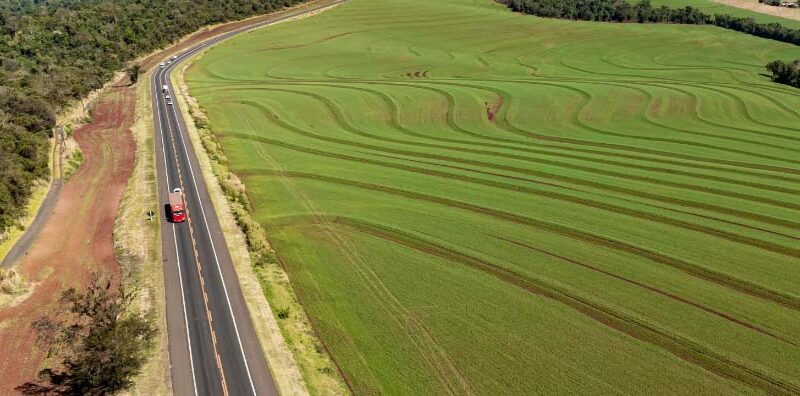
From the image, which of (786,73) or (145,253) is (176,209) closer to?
(145,253)

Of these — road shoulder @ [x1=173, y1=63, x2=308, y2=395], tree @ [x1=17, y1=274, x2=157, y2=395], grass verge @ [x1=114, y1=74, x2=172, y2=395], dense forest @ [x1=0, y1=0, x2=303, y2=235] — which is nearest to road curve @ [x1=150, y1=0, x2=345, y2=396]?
road shoulder @ [x1=173, y1=63, x2=308, y2=395]

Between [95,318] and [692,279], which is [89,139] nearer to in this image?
[95,318]

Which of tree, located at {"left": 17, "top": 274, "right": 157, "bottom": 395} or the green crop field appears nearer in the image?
tree, located at {"left": 17, "top": 274, "right": 157, "bottom": 395}

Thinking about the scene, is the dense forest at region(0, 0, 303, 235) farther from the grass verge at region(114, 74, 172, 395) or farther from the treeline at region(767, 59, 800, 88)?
the treeline at region(767, 59, 800, 88)

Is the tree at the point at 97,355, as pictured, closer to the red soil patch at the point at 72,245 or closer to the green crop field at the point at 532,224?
the red soil patch at the point at 72,245

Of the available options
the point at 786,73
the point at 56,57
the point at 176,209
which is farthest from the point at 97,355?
the point at 786,73

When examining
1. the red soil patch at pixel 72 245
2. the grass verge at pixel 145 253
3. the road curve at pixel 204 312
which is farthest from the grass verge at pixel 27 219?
the road curve at pixel 204 312
